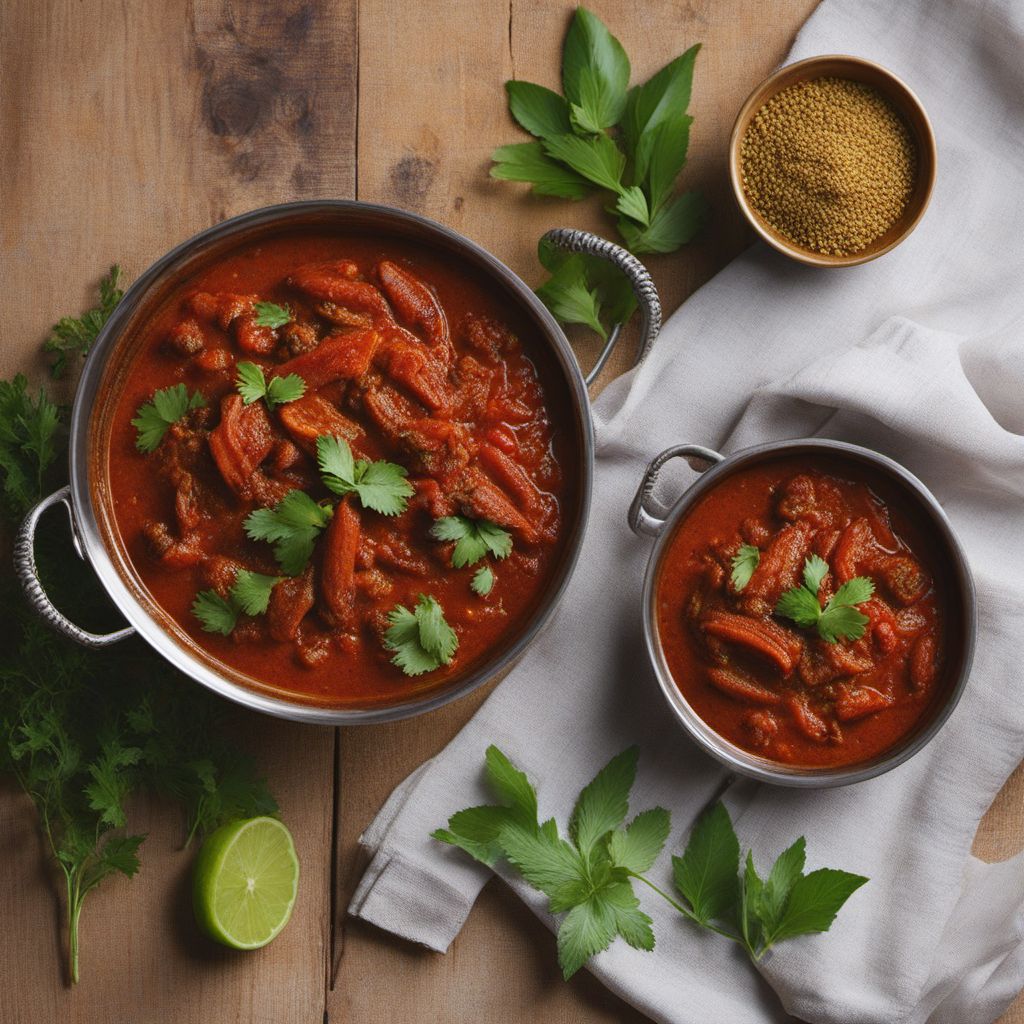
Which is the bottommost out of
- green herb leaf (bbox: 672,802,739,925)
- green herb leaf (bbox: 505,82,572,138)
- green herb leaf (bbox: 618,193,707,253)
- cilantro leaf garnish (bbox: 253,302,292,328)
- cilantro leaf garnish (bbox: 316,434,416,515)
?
green herb leaf (bbox: 672,802,739,925)

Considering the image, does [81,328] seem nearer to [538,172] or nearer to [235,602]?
[235,602]

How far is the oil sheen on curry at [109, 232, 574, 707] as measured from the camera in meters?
3.19

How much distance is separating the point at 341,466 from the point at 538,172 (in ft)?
4.10

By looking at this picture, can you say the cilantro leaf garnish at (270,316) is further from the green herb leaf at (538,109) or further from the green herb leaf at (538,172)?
the green herb leaf at (538,109)

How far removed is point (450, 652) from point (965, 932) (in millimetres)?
1931

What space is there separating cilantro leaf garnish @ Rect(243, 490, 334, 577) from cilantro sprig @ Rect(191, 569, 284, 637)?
3.8 inches

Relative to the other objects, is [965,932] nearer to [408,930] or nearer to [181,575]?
[408,930]

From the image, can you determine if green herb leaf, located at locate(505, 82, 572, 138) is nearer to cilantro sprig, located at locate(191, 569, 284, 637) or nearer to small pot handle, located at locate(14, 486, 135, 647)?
cilantro sprig, located at locate(191, 569, 284, 637)

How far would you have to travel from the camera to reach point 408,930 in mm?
3629

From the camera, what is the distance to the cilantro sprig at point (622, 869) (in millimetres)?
3443

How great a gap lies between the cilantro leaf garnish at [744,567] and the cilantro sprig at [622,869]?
27.7 inches

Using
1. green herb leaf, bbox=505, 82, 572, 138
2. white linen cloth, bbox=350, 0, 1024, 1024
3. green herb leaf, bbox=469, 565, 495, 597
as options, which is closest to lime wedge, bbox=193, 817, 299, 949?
white linen cloth, bbox=350, 0, 1024, 1024

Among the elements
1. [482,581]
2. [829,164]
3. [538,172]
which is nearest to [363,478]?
[482,581]

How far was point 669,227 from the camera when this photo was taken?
3.61 m
